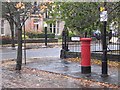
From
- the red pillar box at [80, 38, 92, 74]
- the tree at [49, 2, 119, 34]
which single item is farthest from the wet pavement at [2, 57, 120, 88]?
the tree at [49, 2, 119, 34]

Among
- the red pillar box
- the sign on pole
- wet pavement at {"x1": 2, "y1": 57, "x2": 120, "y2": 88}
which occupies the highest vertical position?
the sign on pole

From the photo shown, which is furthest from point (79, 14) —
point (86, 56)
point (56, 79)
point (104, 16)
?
point (56, 79)

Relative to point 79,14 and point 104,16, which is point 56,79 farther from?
point 79,14

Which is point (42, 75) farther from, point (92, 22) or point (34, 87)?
point (92, 22)

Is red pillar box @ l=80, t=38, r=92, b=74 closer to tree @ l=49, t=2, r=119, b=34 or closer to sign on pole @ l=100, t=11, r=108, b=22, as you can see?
sign on pole @ l=100, t=11, r=108, b=22

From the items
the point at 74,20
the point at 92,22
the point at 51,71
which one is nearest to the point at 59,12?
the point at 74,20

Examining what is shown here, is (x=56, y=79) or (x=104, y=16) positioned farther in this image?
(x=104, y=16)

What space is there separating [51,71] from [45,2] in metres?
2.92

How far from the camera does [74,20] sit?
17.0 meters

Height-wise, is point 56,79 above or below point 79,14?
below

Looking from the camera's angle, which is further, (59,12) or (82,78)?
(59,12)

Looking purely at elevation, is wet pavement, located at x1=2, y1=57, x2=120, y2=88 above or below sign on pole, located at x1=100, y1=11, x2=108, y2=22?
below

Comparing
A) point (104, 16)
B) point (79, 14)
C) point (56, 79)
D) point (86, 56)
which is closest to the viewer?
point (56, 79)

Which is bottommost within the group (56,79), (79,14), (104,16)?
(56,79)
